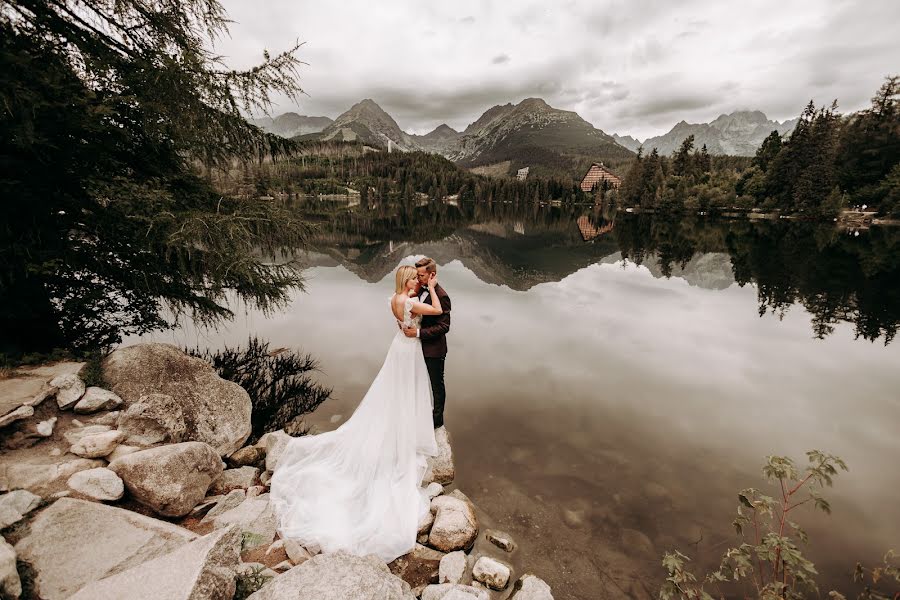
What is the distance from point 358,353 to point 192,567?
1083cm

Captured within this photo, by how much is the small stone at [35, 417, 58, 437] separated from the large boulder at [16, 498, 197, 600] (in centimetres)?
238

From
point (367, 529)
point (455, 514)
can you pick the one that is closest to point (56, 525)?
point (367, 529)

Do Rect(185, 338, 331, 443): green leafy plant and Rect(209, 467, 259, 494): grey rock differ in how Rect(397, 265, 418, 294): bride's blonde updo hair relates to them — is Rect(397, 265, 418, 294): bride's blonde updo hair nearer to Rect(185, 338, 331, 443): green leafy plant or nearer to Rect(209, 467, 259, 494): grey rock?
Rect(209, 467, 259, 494): grey rock

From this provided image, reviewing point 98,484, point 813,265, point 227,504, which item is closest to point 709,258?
point 813,265

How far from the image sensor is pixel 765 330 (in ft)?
59.3

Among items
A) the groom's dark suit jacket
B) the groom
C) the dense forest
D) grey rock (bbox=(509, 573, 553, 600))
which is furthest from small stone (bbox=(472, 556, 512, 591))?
the dense forest

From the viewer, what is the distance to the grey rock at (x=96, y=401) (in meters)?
6.71

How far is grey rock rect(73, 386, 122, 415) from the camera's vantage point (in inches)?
264

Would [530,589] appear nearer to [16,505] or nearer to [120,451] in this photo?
[16,505]

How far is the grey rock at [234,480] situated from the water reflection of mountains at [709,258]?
7643 mm

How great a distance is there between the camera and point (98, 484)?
5188 millimetres

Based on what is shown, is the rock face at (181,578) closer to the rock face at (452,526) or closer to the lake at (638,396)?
the rock face at (452,526)

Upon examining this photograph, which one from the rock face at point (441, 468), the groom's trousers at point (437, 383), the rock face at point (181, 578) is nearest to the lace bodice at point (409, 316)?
the groom's trousers at point (437, 383)

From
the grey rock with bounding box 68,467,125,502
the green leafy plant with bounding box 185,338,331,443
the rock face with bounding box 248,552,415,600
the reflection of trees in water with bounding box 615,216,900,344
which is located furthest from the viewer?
the reflection of trees in water with bounding box 615,216,900,344
